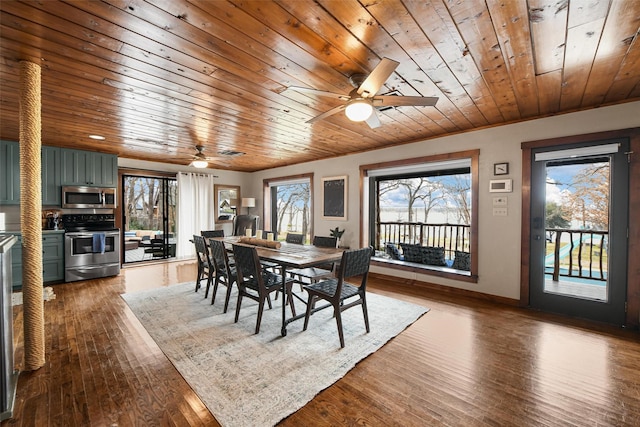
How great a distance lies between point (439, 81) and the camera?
246cm

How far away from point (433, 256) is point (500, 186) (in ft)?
5.77

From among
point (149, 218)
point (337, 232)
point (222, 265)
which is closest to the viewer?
point (222, 265)

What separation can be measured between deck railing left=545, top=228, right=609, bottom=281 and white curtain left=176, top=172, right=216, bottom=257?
271 inches

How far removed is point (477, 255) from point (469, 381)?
2301mm

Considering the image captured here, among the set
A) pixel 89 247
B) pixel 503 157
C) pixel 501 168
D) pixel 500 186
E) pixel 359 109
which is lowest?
pixel 89 247

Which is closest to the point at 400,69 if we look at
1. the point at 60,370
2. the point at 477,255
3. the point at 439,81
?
the point at 439,81

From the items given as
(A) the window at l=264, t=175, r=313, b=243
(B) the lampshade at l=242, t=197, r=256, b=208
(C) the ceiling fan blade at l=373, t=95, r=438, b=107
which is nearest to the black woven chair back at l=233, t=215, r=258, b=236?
(B) the lampshade at l=242, t=197, r=256, b=208

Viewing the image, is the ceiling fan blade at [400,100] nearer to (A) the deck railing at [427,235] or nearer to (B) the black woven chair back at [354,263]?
(B) the black woven chair back at [354,263]

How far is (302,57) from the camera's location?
6.65 ft

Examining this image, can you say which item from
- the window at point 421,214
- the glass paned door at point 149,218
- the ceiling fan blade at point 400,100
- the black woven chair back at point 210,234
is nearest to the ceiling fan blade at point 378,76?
the ceiling fan blade at point 400,100

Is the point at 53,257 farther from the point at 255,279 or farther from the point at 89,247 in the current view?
the point at 255,279

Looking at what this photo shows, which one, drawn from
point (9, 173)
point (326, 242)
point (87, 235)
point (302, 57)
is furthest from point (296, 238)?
point (9, 173)

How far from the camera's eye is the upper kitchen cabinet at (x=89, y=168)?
4.90 m

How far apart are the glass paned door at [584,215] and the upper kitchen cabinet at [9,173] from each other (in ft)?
25.1
